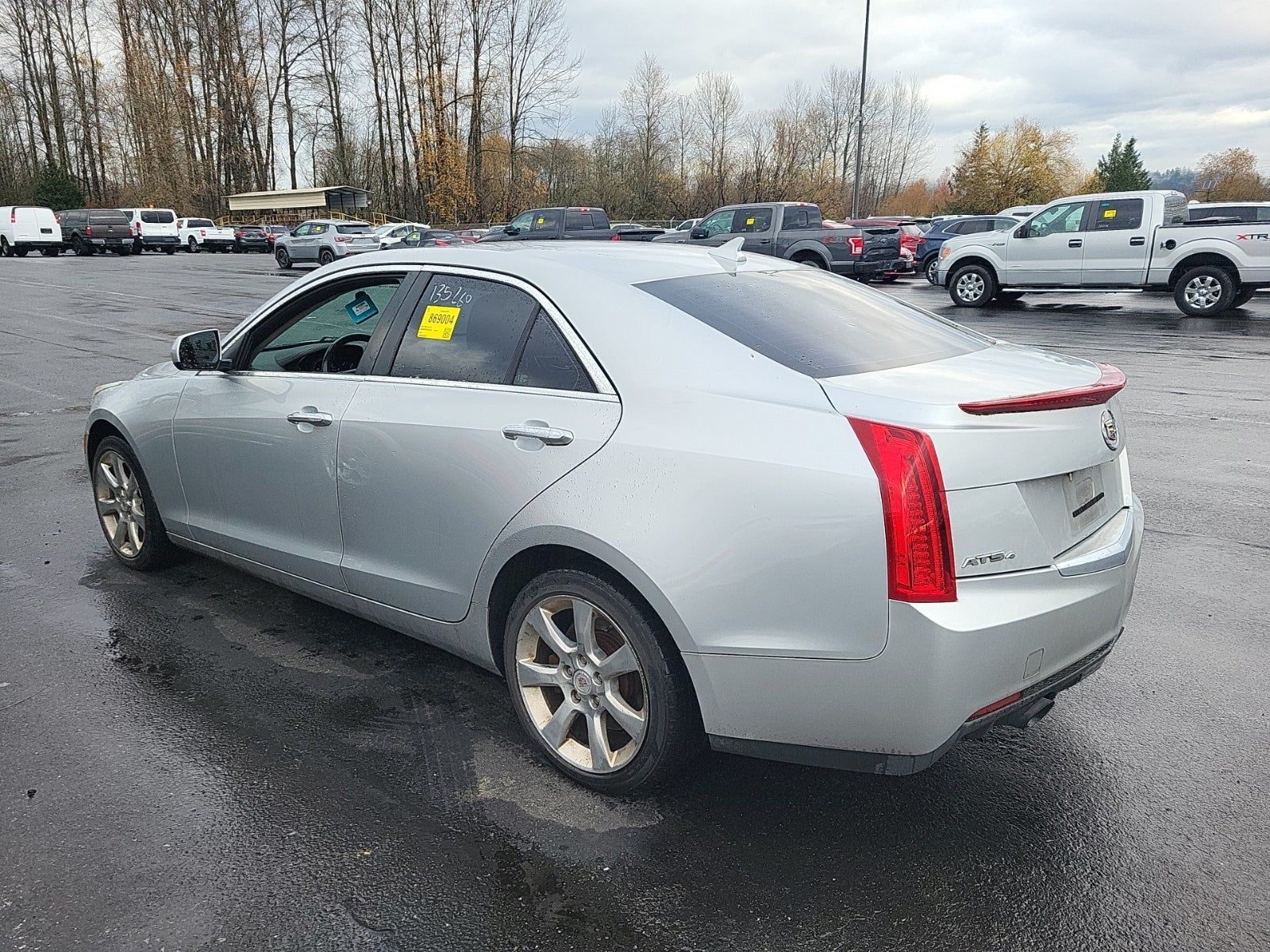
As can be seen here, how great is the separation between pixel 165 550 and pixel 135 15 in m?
76.8

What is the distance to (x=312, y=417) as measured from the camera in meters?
3.65

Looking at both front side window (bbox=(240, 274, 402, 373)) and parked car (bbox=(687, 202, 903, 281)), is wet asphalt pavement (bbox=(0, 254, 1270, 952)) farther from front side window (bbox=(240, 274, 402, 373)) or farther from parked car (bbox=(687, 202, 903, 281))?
parked car (bbox=(687, 202, 903, 281))

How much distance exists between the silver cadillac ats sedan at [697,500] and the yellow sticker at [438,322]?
0.04 feet

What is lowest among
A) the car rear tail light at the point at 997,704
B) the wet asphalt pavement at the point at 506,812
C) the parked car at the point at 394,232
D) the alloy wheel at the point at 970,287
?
the wet asphalt pavement at the point at 506,812

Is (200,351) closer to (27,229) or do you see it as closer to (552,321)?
(552,321)

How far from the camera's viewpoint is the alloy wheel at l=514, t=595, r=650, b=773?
2850 millimetres

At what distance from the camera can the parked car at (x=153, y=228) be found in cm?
4580

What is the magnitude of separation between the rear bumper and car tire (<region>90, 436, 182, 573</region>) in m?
3.19

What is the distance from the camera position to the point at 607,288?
10.2ft

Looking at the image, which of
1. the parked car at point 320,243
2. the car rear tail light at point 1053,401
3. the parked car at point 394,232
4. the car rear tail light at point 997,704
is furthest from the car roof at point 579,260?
the parked car at point 320,243

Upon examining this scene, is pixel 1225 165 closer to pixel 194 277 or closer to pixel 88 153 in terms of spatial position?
pixel 194 277

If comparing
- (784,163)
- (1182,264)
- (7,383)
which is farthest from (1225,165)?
(7,383)

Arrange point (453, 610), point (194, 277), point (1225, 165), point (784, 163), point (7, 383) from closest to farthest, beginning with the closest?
point (453, 610), point (7, 383), point (194, 277), point (784, 163), point (1225, 165)

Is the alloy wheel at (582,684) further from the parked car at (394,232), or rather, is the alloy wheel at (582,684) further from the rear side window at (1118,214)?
the parked car at (394,232)
